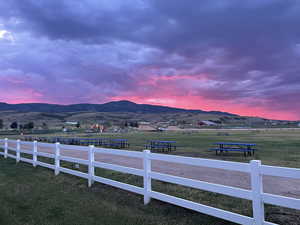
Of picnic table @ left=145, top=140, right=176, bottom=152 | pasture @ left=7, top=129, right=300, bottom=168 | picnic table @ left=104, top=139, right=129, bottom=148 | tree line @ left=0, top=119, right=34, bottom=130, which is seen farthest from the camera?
tree line @ left=0, top=119, right=34, bottom=130

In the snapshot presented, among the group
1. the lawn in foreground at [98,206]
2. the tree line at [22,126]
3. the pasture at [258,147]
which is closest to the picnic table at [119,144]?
the pasture at [258,147]

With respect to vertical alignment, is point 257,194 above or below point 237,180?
above

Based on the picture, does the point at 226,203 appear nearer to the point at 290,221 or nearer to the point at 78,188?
the point at 290,221

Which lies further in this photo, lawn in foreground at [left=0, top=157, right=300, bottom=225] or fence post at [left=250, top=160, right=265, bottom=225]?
lawn in foreground at [left=0, top=157, right=300, bottom=225]

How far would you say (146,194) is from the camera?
6090 mm

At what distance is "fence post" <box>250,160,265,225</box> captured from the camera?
408 cm

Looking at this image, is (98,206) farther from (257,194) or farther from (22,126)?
(22,126)

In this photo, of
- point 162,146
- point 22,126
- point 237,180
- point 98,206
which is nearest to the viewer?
point 98,206

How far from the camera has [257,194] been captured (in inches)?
163

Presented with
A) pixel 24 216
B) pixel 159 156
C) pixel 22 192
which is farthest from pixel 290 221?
pixel 22 192

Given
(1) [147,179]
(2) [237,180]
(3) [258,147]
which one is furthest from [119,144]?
(1) [147,179]

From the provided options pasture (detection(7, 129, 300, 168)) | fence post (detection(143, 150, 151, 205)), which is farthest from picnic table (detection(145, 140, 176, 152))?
fence post (detection(143, 150, 151, 205))

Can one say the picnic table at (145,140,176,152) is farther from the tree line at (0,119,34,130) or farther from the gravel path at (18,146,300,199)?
the tree line at (0,119,34,130)

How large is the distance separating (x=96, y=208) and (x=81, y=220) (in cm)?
72
